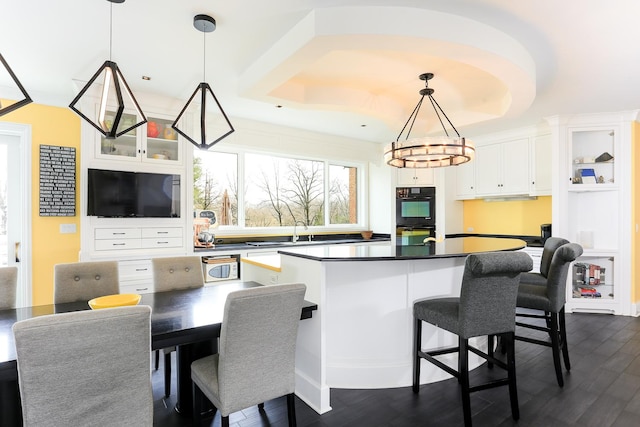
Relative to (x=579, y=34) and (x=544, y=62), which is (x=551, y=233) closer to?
(x=544, y=62)

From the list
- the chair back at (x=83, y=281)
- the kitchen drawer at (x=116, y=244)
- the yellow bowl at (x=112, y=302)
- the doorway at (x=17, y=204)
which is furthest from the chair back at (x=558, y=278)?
the doorway at (x=17, y=204)

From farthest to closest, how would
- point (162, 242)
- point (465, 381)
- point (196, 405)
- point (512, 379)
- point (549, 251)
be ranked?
point (162, 242), point (549, 251), point (512, 379), point (465, 381), point (196, 405)

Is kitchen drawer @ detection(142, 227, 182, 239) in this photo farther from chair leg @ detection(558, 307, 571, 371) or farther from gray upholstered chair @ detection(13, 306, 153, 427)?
chair leg @ detection(558, 307, 571, 371)

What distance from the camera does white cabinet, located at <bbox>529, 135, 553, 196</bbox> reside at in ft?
15.1

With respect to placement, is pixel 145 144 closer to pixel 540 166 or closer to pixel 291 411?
pixel 291 411

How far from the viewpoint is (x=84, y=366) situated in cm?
122

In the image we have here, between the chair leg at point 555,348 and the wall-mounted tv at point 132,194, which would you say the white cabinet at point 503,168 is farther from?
the wall-mounted tv at point 132,194

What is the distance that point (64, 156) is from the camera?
369 centimetres

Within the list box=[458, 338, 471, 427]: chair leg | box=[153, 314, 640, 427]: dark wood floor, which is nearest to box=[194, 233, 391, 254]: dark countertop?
box=[153, 314, 640, 427]: dark wood floor

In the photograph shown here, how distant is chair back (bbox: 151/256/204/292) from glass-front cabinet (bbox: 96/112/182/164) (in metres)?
1.61

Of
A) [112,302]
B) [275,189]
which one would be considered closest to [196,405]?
[112,302]

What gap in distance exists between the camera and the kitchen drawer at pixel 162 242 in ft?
12.3

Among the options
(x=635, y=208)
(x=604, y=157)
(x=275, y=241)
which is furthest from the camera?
(x=275, y=241)

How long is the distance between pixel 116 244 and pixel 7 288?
1.50 m
